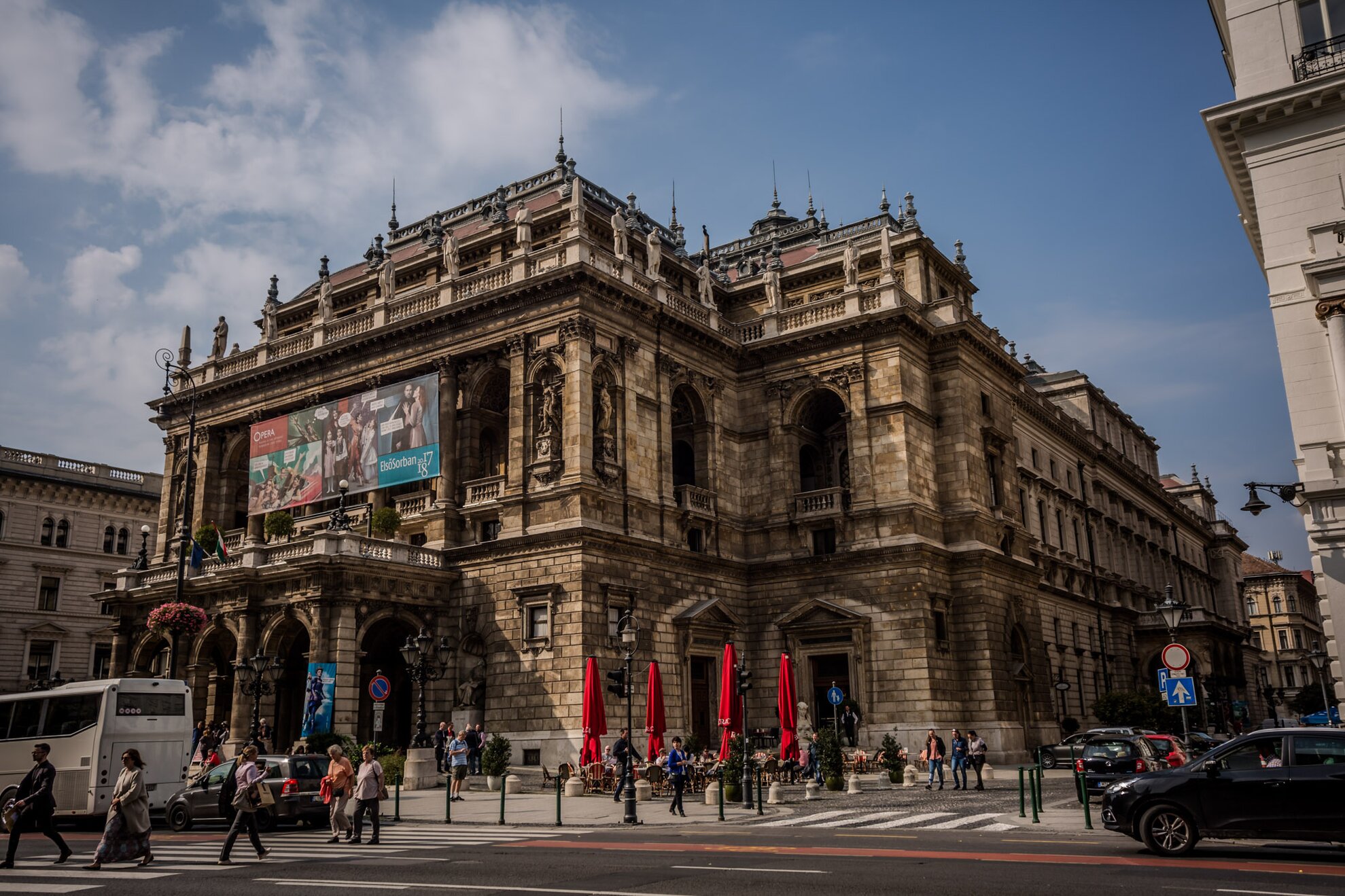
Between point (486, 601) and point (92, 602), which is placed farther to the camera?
point (92, 602)

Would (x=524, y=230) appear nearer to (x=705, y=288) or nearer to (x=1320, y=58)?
(x=705, y=288)

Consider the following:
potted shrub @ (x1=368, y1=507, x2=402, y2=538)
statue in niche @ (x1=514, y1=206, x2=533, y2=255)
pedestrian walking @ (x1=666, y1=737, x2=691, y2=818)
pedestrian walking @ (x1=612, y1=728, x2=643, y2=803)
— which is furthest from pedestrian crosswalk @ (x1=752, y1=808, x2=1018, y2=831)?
statue in niche @ (x1=514, y1=206, x2=533, y2=255)

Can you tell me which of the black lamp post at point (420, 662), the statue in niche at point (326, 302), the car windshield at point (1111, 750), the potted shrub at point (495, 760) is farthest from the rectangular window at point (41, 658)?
the car windshield at point (1111, 750)

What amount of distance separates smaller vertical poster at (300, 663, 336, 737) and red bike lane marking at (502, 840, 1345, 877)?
1599 cm

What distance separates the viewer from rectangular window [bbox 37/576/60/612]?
187ft

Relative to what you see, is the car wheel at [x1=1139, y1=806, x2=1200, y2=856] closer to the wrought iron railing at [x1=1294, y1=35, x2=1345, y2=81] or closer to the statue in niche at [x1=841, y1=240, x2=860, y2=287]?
the wrought iron railing at [x1=1294, y1=35, x2=1345, y2=81]

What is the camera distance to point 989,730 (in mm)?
37781

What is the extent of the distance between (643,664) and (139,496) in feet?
132

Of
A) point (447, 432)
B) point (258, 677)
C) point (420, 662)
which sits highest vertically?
point (447, 432)

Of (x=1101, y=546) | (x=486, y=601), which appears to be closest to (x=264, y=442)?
(x=486, y=601)

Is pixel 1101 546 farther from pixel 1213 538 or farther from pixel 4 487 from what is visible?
pixel 4 487

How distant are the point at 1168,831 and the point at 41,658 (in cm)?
5824

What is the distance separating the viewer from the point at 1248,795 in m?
13.9

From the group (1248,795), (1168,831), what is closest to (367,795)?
(1168,831)
